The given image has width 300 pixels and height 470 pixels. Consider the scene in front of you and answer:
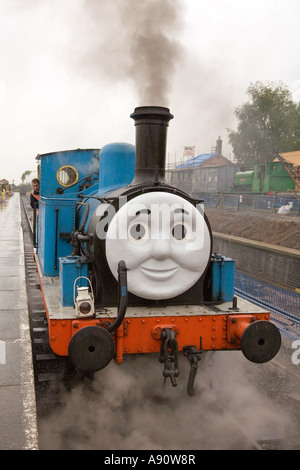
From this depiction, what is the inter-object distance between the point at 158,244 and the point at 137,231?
23 cm

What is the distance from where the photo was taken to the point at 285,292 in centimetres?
941

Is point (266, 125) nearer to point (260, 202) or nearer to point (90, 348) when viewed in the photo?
point (260, 202)

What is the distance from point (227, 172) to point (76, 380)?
33351 mm

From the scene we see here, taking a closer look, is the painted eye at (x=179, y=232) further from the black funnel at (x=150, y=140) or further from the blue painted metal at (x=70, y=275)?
the blue painted metal at (x=70, y=275)

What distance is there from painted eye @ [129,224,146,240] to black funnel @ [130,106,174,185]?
55 centimetres

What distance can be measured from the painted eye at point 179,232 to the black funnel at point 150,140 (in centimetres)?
54

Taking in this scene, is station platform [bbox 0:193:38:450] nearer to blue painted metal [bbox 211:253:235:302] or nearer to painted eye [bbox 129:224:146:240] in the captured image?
painted eye [bbox 129:224:146:240]

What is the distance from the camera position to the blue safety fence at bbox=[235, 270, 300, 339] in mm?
6688

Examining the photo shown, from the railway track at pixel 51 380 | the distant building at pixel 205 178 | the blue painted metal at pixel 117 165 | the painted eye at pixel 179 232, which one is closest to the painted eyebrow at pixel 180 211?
the painted eye at pixel 179 232

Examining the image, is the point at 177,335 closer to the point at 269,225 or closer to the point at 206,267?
the point at 206,267

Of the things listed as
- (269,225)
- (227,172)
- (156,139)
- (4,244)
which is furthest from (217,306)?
(227,172)

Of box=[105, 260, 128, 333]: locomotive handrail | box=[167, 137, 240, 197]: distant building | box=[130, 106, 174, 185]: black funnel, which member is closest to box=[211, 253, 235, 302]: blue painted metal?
box=[130, 106, 174, 185]: black funnel

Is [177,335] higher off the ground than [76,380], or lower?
higher
